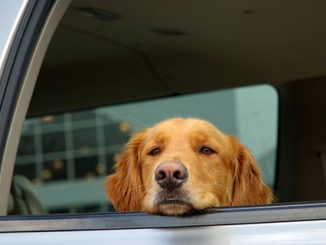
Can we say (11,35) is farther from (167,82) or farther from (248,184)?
(167,82)

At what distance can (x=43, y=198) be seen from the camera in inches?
334

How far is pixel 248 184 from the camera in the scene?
3139 mm

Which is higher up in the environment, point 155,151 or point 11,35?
point 11,35

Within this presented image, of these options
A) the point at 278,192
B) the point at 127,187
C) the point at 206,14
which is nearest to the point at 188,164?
the point at 127,187

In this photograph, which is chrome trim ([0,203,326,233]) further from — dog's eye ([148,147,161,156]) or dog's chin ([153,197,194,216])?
dog's eye ([148,147,161,156])

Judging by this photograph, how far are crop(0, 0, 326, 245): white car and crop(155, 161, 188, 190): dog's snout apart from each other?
0.68 feet

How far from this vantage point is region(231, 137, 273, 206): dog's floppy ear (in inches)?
121

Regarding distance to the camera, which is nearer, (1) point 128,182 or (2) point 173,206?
(2) point 173,206

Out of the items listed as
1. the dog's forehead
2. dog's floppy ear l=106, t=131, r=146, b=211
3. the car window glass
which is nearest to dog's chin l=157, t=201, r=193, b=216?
dog's floppy ear l=106, t=131, r=146, b=211

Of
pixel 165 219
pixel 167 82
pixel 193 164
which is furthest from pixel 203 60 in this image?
pixel 165 219

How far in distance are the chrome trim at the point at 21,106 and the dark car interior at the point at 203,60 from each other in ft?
2.59

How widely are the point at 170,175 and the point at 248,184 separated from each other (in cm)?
76

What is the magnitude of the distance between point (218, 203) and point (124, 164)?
0.61 meters

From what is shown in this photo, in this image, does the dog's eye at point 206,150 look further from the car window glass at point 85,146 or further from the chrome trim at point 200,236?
the car window glass at point 85,146
